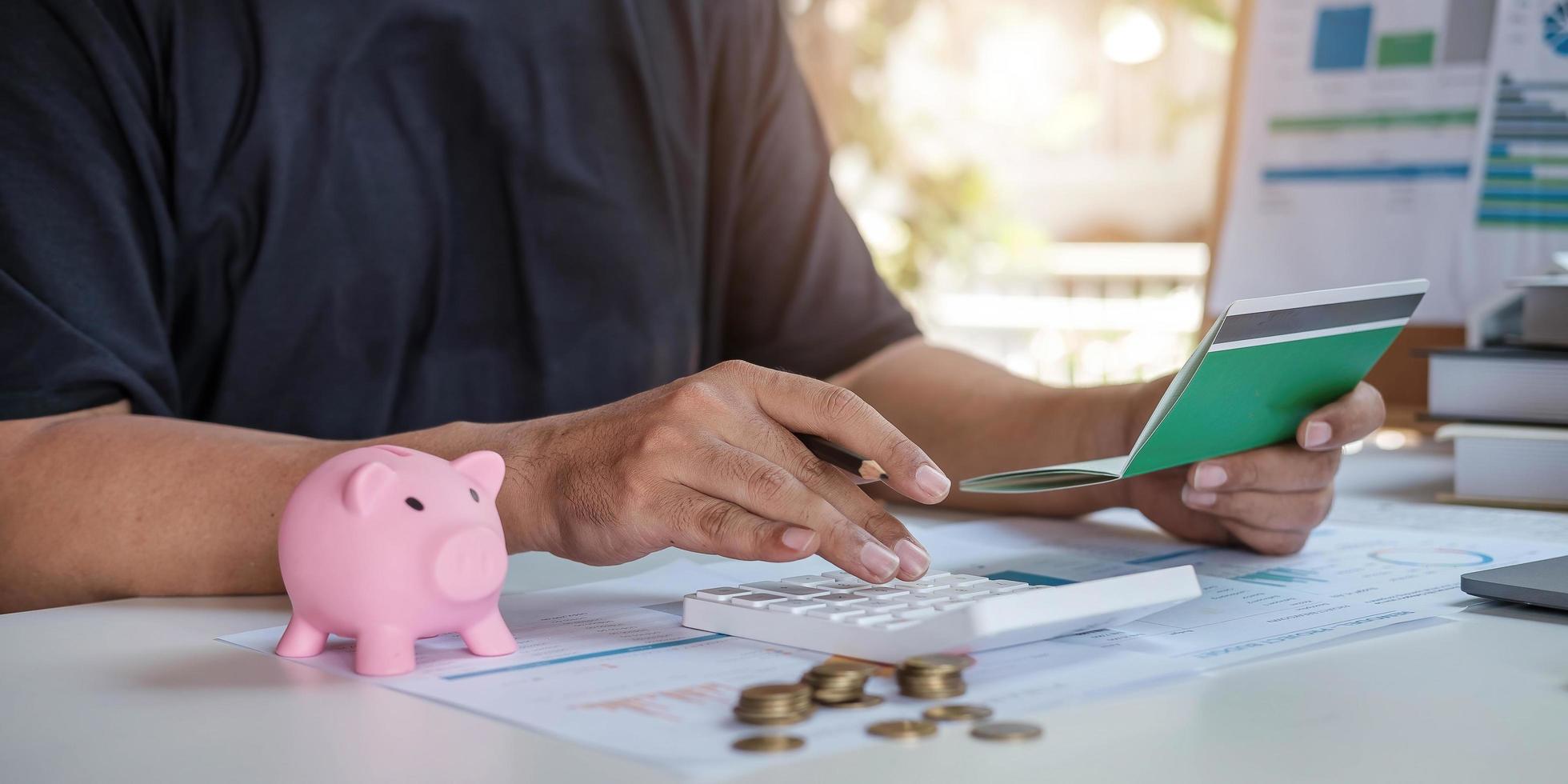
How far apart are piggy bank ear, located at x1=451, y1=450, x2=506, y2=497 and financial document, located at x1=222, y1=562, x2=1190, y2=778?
8 cm

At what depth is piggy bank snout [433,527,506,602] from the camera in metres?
0.53

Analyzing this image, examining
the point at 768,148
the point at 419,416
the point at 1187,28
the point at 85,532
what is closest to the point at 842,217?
the point at 768,148

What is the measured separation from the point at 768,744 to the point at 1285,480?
518mm

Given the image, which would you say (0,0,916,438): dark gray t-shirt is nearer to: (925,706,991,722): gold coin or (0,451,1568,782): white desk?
(0,451,1568,782): white desk

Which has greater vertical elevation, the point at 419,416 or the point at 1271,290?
the point at 1271,290

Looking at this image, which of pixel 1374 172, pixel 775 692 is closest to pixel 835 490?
pixel 775 692

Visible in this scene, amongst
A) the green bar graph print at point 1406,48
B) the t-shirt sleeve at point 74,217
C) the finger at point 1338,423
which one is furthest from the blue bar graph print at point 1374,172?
the t-shirt sleeve at point 74,217

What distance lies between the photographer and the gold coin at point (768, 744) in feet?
1.44

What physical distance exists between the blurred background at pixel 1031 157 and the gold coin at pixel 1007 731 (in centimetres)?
331

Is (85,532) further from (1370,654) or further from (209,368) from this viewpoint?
(1370,654)

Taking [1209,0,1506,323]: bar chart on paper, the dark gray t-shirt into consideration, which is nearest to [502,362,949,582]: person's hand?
the dark gray t-shirt

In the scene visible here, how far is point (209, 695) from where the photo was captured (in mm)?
528

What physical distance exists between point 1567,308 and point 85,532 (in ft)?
3.78

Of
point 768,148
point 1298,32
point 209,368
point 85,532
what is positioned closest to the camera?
point 85,532
